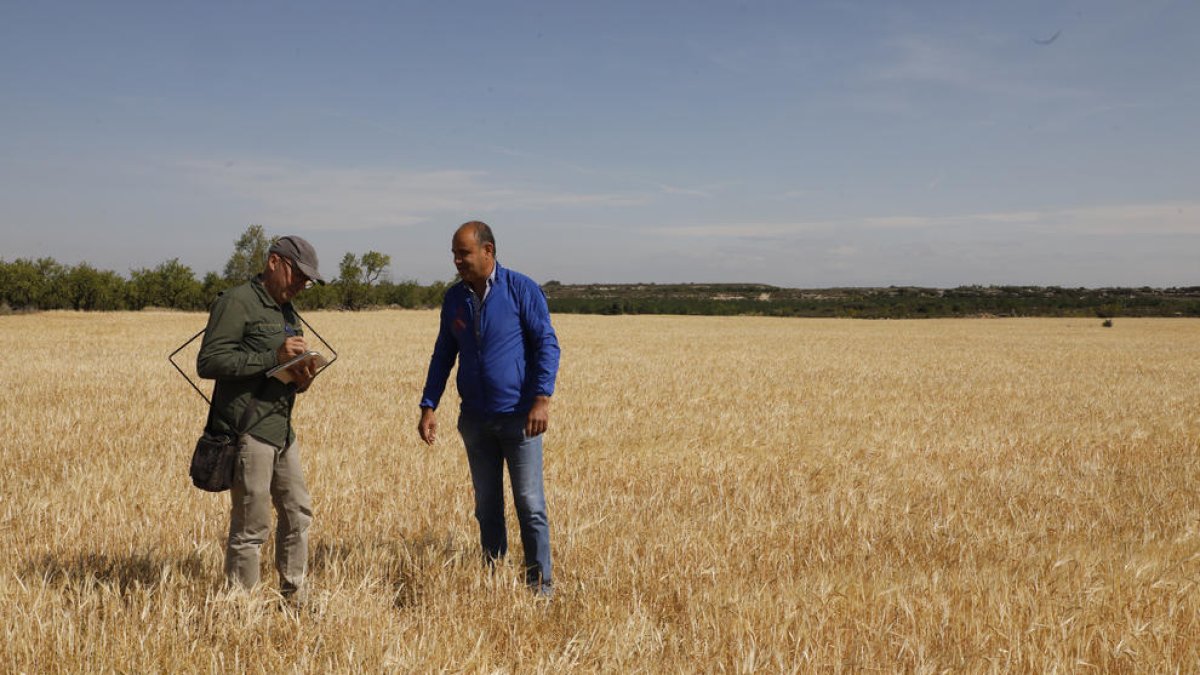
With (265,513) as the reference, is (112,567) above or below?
below

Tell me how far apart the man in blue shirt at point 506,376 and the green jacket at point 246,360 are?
3.29 feet

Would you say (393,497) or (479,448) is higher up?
(479,448)

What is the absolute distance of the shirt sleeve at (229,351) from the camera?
3.92 m

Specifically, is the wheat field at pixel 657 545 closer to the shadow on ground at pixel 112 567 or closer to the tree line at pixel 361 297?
A: the shadow on ground at pixel 112 567

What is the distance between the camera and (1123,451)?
9.99 m

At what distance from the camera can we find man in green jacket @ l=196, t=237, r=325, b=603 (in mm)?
4004

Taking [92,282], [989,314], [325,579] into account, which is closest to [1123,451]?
[325,579]

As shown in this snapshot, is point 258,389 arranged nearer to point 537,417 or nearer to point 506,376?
point 506,376

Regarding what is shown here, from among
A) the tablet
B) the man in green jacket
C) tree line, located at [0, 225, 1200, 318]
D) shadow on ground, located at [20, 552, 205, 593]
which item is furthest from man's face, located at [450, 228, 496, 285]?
tree line, located at [0, 225, 1200, 318]

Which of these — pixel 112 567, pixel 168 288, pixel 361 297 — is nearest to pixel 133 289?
→ pixel 168 288

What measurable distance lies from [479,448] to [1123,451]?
29.5 feet

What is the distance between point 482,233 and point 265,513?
1.90m

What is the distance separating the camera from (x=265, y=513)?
4164mm

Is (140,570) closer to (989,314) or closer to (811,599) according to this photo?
(811,599)
